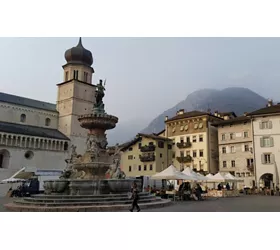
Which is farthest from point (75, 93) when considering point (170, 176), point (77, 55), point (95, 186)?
point (95, 186)

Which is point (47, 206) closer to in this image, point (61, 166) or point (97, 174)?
point (97, 174)

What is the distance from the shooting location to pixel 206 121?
51188 mm

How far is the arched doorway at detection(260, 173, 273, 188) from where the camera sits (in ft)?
134

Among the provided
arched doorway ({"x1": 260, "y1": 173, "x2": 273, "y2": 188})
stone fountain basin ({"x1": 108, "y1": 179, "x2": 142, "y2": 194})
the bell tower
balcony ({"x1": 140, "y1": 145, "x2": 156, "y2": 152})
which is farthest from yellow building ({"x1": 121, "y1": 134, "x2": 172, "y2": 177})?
stone fountain basin ({"x1": 108, "y1": 179, "x2": 142, "y2": 194})

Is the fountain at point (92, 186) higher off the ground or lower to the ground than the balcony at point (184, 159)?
lower

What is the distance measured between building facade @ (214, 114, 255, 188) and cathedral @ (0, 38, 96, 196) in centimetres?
3065

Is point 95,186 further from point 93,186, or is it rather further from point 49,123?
point 49,123

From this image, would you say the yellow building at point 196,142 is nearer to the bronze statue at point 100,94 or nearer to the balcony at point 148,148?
the balcony at point 148,148

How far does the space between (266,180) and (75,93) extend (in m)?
44.2

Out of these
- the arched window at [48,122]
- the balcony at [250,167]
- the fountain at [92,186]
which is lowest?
the fountain at [92,186]

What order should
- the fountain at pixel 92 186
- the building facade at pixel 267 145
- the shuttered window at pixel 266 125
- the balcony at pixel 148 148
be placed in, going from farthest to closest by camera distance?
the balcony at pixel 148 148
the shuttered window at pixel 266 125
the building facade at pixel 267 145
the fountain at pixel 92 186

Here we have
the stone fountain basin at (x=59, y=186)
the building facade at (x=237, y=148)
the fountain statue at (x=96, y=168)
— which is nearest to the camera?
the fountain statue at (x=96, y=168)

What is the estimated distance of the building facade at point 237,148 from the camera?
148ft

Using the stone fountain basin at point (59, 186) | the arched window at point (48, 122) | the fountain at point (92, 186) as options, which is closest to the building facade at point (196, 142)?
the arched window at point (48, 122)
